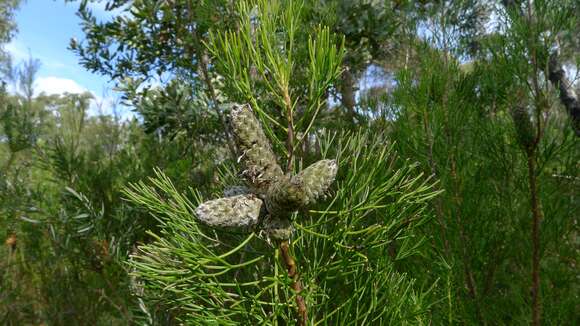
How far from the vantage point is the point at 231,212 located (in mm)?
821

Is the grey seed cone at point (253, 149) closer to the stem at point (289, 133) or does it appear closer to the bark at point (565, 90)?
the stem at point (289, 133)

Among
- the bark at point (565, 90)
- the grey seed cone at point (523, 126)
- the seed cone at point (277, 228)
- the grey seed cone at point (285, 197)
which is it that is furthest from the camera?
the bark at point (565, 90)

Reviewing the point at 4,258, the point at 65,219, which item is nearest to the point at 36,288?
the point at 4,258

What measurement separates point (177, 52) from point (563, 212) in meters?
2.71

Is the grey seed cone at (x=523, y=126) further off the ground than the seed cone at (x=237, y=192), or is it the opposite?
the grey seed cone at (x=523, y=126)

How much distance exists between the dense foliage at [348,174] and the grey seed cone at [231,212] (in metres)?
0.04

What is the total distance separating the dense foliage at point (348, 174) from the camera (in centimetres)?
95

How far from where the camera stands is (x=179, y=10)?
2.84 meters

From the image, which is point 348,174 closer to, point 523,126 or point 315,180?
point 315,180

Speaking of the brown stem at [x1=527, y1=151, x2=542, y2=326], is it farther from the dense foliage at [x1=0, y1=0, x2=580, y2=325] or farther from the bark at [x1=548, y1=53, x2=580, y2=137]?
the bark at [x1=548, y1=53, x2=580, y2=137]

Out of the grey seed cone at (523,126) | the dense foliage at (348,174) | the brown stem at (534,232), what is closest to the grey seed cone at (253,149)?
the dense foliage at (348,174)

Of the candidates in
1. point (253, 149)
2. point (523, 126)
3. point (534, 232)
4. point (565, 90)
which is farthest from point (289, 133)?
point (565, 90)

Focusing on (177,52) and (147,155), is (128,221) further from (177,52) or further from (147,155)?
(177,52)

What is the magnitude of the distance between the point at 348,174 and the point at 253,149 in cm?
24
